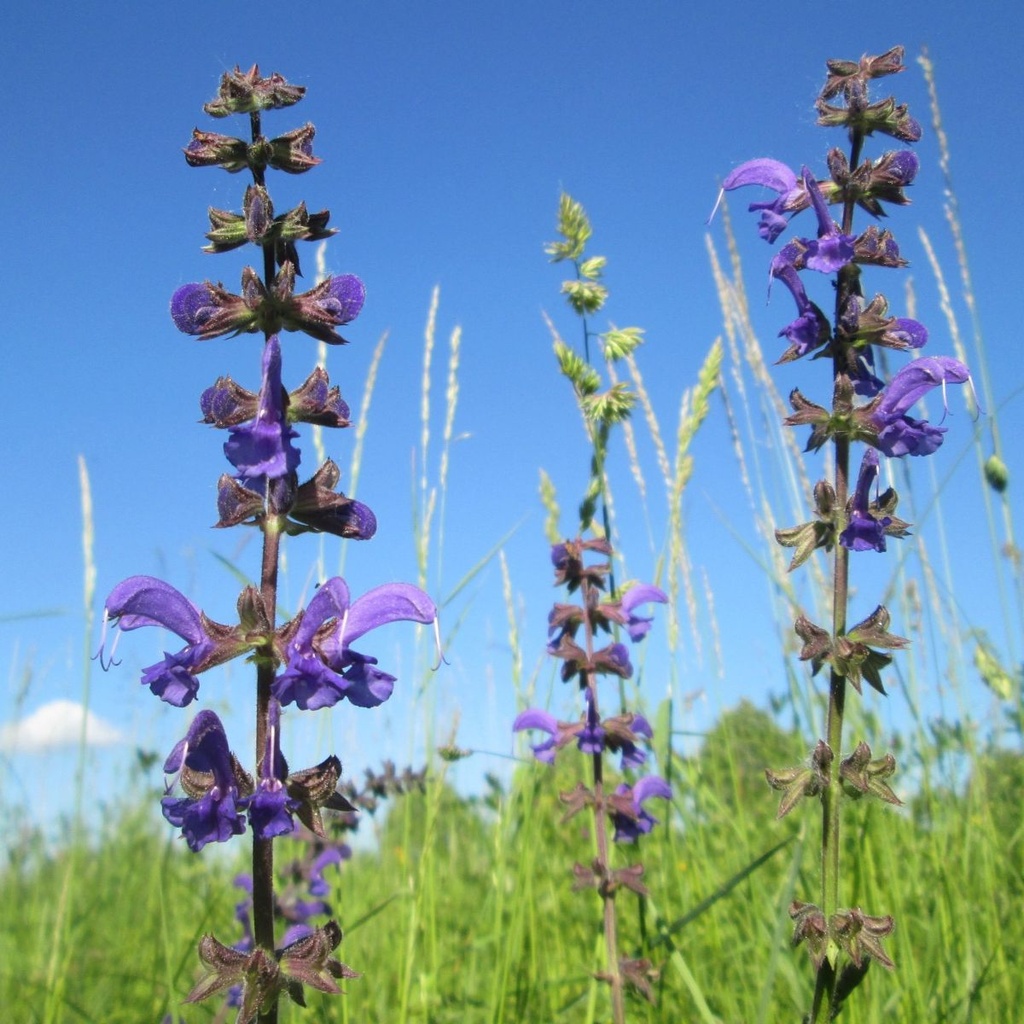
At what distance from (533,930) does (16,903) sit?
139 inches

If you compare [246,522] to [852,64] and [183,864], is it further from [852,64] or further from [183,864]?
[183,864]

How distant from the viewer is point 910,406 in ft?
6.59

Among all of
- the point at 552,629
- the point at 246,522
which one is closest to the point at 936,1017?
the point at 552,629

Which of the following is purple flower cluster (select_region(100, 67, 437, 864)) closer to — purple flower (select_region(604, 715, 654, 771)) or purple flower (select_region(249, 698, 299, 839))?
purple flower (select_region(249, 698, 299, 839))

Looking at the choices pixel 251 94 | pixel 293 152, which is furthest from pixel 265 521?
pixel 251 94

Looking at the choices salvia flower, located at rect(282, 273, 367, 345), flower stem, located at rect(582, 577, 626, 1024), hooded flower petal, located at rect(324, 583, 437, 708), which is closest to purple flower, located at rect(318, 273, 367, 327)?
salvia flower, located at rect(282, 273, 367, 345)

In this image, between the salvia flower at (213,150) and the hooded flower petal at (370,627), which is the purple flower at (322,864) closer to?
the hooded flower petal at (370,627)

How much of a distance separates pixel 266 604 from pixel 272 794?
0.27 meters

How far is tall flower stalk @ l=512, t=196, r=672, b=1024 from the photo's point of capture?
7.95ft

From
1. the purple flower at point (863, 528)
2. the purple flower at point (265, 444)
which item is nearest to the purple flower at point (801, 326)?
the purple flower at point (863, 528)

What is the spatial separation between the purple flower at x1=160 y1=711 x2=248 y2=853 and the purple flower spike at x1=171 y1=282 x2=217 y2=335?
620mm

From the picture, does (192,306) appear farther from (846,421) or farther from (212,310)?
(846,421)

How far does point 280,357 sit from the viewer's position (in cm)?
158

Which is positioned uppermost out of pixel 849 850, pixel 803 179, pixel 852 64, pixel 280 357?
pixel 852 64
